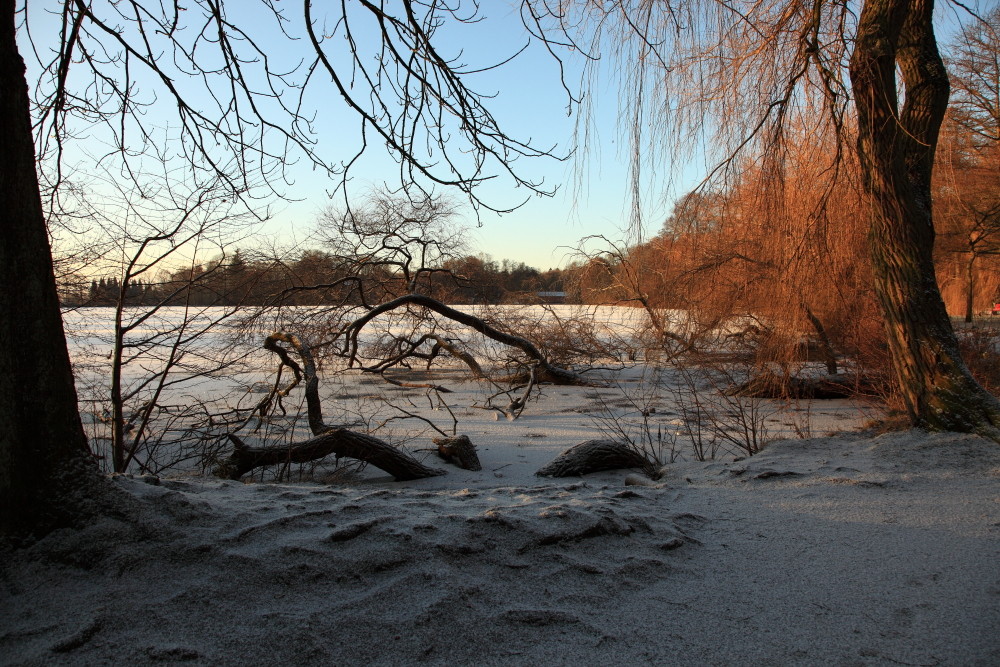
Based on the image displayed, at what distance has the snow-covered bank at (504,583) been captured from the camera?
1.71 m

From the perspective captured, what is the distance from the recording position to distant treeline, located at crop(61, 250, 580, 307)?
5824 millimetres

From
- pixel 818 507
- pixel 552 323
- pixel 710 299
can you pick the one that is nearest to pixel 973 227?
pixel 710 299

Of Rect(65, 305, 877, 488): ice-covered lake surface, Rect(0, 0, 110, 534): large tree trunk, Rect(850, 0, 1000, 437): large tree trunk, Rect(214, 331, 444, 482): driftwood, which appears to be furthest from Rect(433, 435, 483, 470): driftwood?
Rect(0, 0, 110, 534): large tree trunk

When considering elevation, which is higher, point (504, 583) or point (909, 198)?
point (909, 198)

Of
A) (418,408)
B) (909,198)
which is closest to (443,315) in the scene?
(418,408)

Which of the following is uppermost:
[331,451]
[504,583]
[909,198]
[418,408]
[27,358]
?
[909,198]

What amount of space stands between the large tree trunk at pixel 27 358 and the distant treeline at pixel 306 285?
3701 mm

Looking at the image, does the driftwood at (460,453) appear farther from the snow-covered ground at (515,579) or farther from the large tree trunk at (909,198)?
the large tree trunk at (909,198)

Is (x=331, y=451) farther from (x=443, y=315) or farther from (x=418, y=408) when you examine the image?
(x=418, y=408)

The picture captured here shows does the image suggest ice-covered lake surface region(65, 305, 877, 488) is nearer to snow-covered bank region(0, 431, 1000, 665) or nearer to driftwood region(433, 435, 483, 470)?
driftwood region(433, 435, 483, 470)

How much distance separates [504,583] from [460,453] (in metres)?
3.53

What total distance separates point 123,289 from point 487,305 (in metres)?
6.08

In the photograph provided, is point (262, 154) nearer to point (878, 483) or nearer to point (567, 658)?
point (567, 658)

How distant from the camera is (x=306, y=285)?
29.8 feet
